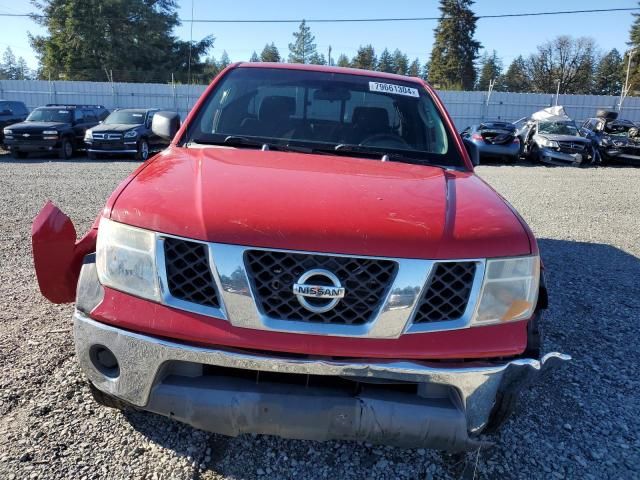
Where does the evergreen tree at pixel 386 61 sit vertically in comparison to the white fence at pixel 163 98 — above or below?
above

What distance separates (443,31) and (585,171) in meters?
53.5

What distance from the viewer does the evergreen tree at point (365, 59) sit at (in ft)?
280

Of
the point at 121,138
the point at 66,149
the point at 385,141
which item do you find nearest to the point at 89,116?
the point at 66,149

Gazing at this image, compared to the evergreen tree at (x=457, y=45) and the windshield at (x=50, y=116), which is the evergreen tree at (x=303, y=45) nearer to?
the evergreen tree at (x=457, y=45)

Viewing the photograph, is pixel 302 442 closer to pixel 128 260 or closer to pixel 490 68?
pixel 128 260

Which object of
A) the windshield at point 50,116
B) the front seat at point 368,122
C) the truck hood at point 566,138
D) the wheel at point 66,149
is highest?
the front seat at point 368,122

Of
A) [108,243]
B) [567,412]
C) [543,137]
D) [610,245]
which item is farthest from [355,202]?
[543,137]

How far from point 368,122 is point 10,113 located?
17.9 metres

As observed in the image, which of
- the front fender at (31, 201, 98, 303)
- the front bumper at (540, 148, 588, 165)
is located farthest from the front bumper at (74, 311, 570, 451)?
the front bumper at (540, 148, 588, 165)

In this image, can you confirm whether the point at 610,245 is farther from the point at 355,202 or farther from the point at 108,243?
the point at 108,243

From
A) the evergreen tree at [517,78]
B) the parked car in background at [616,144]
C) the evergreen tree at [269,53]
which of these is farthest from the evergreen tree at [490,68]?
the parked car in background at [616,144]

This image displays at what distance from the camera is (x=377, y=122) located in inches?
130

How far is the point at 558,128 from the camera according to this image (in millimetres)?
17141

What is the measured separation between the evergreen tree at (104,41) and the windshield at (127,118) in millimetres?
32475
